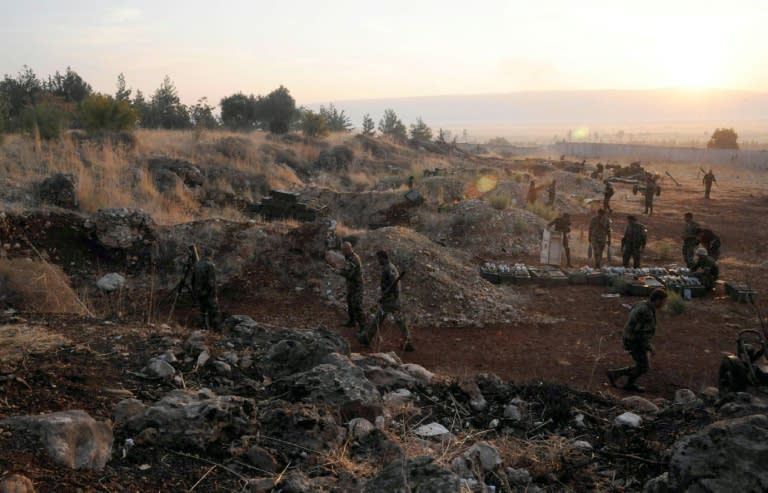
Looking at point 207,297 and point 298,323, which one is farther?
point 298,323

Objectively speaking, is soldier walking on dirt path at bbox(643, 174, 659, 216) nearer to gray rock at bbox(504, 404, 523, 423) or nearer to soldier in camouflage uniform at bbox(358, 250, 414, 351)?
soldier in camouflage uniform at bbox(358, 250, 414, 351)

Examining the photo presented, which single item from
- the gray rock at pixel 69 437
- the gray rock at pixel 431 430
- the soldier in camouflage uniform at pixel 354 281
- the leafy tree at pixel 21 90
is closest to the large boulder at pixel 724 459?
the gray rock at pixel 431 430

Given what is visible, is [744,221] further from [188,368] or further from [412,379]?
[188,368]

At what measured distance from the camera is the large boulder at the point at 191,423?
350 cm

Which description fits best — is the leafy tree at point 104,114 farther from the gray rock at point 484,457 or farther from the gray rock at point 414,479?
the gray rock at point 414,479

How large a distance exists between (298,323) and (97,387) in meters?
4.97

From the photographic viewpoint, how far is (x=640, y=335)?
652 centimetres

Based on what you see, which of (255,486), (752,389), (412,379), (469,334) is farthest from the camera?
(469,334)

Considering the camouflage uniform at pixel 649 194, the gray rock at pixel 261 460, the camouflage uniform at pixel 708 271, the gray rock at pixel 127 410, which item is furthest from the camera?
the camouflage uniform at pixel 649 194

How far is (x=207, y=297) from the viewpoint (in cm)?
746

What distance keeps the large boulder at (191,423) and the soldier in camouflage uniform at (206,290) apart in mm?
3614

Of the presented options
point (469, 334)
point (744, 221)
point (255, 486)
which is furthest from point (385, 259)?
point (744, 221)

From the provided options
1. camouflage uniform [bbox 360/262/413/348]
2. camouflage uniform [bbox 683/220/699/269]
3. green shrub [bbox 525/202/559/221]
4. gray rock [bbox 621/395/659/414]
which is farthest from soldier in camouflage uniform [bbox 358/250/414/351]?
green shrub [bbox 525/202/559/221]

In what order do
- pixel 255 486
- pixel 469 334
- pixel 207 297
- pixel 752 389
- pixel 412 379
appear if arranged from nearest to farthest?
pixel 255 486
pixel 752 389
pixel 412 379
pixel 207 297
pixel 469 334
